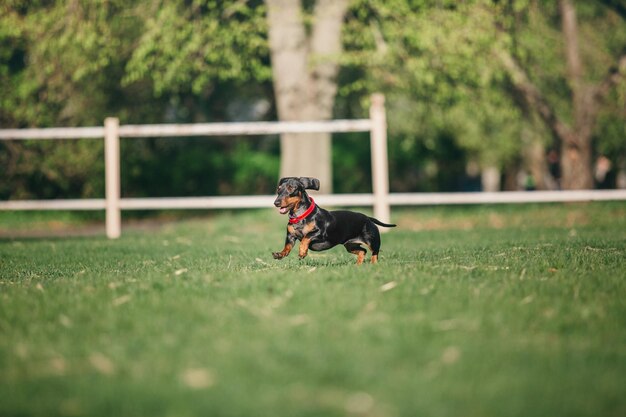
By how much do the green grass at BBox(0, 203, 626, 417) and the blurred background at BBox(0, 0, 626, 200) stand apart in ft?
29.1

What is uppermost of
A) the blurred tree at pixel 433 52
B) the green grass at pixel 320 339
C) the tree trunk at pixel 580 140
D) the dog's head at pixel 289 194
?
the blurred tree at pixel 433 52

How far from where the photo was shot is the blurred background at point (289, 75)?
15828mm

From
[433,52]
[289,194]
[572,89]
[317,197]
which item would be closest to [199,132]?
[317,197]

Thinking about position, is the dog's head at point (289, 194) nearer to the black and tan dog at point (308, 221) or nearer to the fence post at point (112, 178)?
the black and tan dog at point (308, 221)

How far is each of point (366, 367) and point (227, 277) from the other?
8.27ft

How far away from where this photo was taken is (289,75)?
16.3 meters

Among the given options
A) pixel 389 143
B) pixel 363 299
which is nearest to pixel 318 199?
pixel 363 299

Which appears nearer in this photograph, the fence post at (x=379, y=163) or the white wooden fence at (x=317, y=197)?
the white wooden fence at (x=317, y=197)

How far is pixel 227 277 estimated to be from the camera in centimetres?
627

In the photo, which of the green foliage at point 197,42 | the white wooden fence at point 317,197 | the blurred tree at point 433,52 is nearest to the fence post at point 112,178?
the white wooden fence at point 317,197

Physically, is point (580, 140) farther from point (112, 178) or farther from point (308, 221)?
point (308, 221)

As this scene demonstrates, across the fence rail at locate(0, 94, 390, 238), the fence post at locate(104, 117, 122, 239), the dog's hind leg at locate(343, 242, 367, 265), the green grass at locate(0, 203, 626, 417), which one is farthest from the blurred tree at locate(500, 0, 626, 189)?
the green grass at locate(0, 203, 626, 417)

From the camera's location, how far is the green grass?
3535 millimetres

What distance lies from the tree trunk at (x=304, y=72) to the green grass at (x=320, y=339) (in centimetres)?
836
